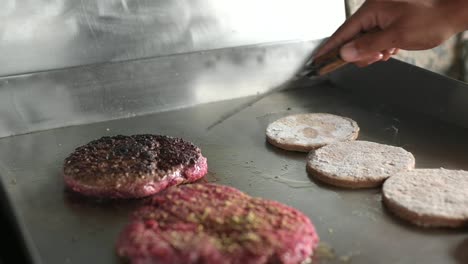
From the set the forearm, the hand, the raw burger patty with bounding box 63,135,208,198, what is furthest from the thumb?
the raw burger patty with bounding box 63,135,208,198

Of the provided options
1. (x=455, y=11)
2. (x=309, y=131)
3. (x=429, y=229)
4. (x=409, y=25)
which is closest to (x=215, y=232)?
(x=429, y=229)

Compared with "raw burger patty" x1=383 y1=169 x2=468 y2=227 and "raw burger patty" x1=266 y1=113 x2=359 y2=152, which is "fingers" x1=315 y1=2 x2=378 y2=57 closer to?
"raw burger patty" x1=266 y1=113 x2=359 y2=152

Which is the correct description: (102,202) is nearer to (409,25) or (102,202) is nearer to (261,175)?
(261,175)

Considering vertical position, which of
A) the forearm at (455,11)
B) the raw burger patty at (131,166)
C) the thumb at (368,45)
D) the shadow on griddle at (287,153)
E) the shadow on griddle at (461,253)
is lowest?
the shadow on griddle at (461,253)

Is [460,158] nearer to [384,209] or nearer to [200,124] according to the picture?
[384,209]

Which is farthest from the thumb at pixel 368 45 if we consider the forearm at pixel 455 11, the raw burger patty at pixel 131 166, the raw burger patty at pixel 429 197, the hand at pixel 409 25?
the raw burger patty at pixel 131 166

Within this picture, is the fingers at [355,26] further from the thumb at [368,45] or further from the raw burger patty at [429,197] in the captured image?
the raw burger patty at [429,197]
